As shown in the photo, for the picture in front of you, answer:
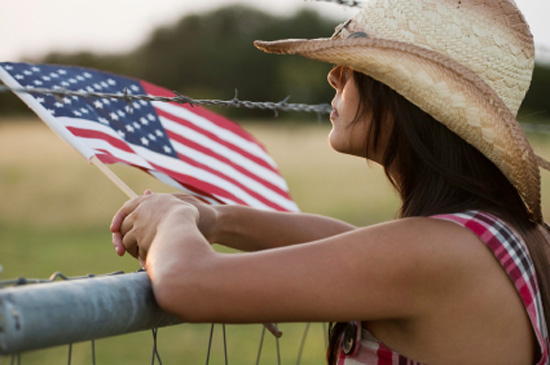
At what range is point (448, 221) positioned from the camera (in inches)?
45.2

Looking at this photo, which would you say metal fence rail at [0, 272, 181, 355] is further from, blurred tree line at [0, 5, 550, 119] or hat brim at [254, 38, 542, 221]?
blurred tree line at [0, 5, 550, 119]

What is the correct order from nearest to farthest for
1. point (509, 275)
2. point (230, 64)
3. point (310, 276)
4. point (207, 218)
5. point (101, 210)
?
point (310, 276)
point (509, 275)
point (207, 218)
point (101, 210)
point (230, 64)

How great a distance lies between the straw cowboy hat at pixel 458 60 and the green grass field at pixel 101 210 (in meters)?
0.44

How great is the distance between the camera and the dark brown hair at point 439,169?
→ 1.26 metres

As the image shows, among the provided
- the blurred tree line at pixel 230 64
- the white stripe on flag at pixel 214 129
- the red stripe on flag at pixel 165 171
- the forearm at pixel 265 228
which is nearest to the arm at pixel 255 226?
the forearm at pixel 265 228

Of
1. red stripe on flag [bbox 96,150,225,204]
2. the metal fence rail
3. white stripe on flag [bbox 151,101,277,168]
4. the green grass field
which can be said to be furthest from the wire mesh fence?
white stripe on flag [bbox 151,101,277,168]

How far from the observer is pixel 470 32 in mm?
1266

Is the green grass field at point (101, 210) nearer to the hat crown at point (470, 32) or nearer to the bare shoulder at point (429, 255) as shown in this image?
the hat crown at point (470, 32)

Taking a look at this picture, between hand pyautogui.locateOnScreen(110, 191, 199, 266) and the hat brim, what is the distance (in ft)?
1.26

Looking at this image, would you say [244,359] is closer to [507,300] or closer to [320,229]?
[320,229]

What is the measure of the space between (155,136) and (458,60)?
86cm

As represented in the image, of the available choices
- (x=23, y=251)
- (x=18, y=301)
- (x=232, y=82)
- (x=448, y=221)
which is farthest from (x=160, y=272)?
(x=232, y=82)

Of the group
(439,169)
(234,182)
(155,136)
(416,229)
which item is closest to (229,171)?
(234,182)

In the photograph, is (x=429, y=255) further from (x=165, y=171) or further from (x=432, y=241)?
(x=165, y=171)
